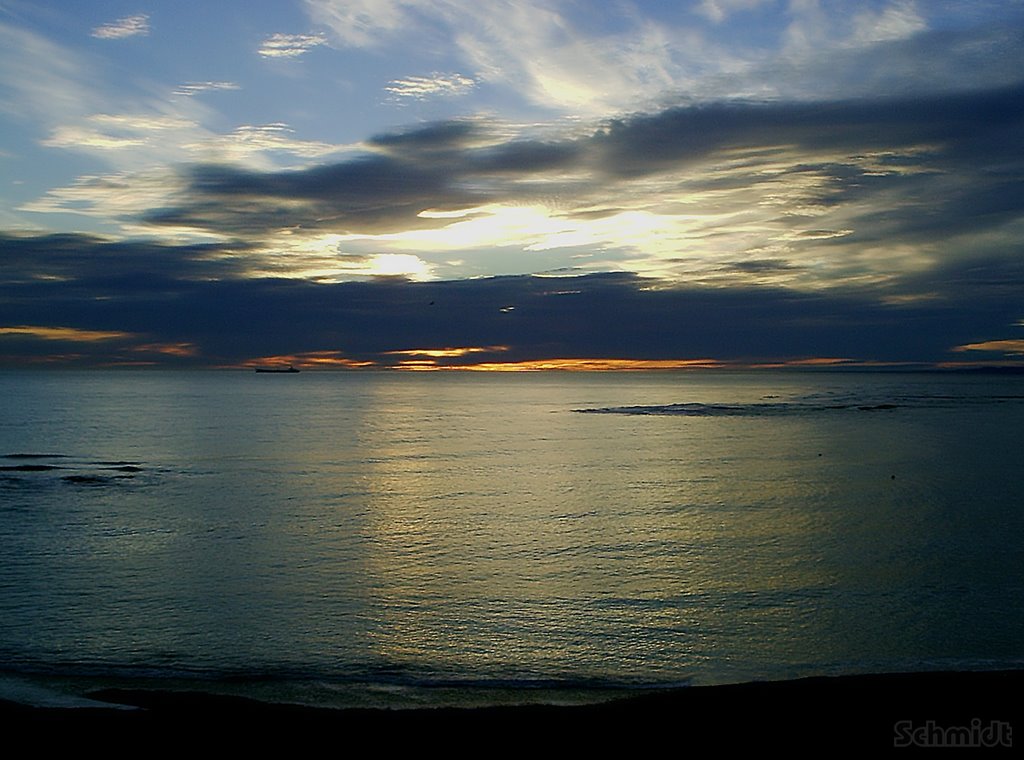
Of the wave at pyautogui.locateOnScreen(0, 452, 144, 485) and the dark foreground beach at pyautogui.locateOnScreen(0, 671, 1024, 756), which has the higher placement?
the dark foreground beach at pyautogui.locateOnScreen(0, 671, 1024, 756)

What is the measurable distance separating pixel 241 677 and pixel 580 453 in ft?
125

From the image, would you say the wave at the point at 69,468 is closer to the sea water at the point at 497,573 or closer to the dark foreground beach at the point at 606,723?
the sea water at the point at 497,573

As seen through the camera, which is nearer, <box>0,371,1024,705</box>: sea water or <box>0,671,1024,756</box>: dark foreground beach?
<box>0,671,1024,756</box>: dark foreground beach

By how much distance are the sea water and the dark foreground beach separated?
208 cm

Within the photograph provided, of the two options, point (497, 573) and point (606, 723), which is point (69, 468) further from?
point (606, 723)

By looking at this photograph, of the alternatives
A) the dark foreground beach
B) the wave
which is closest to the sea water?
the wave

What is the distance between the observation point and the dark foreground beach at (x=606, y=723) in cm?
933

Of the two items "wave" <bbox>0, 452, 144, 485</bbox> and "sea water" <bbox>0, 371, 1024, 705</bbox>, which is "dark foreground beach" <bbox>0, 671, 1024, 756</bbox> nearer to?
"sea water" <bbox>0, 371, 1024, 705</bbox>

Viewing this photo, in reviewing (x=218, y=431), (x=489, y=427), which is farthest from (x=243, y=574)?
(x=489, y=427)

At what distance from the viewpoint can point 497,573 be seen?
19.8 metres

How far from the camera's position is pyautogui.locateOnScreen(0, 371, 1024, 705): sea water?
13.6 m

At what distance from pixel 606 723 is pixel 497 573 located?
10038mm

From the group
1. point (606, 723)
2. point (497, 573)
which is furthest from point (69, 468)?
point (606, 723)

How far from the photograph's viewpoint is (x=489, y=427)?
250 ft
